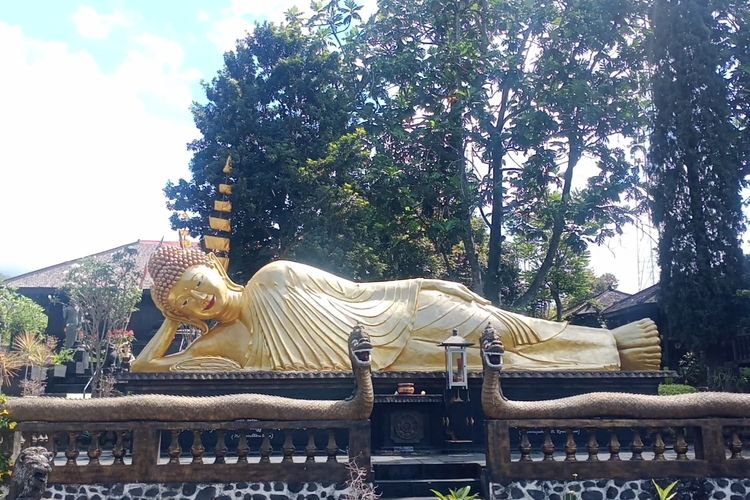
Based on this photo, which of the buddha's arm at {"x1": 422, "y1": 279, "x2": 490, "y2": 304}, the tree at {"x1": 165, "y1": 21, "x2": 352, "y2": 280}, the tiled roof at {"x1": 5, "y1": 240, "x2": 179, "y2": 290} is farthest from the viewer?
the tiled roof at {"x1": 5, "y1": 240, "x2": 179, "y2": 290}

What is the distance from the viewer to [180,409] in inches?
305

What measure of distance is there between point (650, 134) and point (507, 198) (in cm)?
411

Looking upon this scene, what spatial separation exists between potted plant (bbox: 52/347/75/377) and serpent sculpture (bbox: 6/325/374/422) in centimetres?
1504

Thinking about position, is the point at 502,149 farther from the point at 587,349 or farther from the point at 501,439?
the point at 501,439

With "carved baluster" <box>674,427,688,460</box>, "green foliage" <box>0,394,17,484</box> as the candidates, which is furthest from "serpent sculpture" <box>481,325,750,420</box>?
"green foliage" <box>0,394,17,484</box>

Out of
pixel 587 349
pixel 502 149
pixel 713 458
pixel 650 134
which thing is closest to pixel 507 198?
pixel 502 149

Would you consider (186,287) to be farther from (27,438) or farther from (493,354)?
(493,354)

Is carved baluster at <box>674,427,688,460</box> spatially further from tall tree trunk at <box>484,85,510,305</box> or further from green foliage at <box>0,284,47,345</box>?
green foliage at <box>0,284,47,345</box>

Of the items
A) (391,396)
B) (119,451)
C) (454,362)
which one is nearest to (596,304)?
(454,362)

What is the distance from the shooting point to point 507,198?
20.2 metres

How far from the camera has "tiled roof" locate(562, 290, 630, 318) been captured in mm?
27025

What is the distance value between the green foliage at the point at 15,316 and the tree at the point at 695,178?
1881cm

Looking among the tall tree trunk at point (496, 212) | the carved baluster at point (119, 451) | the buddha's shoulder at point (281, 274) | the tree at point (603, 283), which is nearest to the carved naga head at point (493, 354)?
the carved baluster at point (119, 451)

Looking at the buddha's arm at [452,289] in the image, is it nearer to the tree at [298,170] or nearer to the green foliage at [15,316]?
the tree at [298,170]
